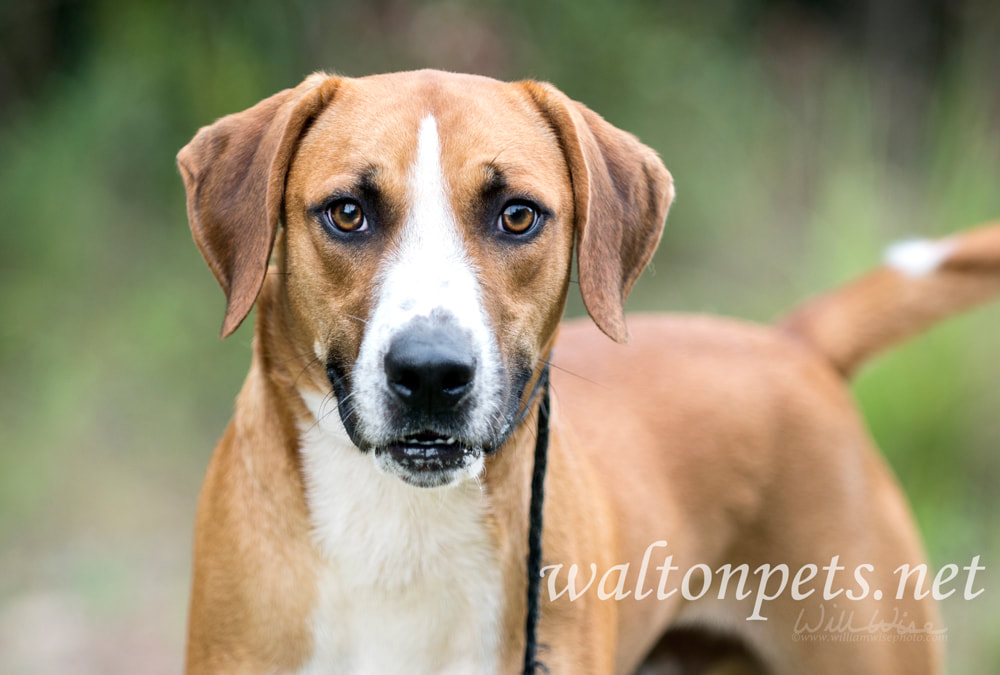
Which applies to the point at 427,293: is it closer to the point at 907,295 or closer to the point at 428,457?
the point at 428,457

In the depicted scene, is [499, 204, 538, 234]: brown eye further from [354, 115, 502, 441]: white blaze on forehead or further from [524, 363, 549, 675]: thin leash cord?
[524, 363, 549, 675]: thin leash cord

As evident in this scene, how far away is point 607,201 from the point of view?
2980 millimetres

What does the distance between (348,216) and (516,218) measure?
43 cm

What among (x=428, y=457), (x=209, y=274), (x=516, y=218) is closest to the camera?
(x=428, y=457)

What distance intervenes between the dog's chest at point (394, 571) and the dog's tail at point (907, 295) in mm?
1808

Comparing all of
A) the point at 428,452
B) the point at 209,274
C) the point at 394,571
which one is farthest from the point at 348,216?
the point at 209,274

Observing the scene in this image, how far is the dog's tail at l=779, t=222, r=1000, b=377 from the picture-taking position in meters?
3.91

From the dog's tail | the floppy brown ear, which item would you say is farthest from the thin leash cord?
the dog's tail

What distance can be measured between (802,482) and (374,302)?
6.07 feet

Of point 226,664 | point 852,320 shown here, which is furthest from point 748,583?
point 226,664

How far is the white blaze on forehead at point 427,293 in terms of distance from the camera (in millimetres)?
2506

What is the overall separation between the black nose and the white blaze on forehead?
0.03 m

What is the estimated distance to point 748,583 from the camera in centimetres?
376

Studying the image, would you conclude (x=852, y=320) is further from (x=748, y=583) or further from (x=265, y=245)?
(x=265, y=245)
